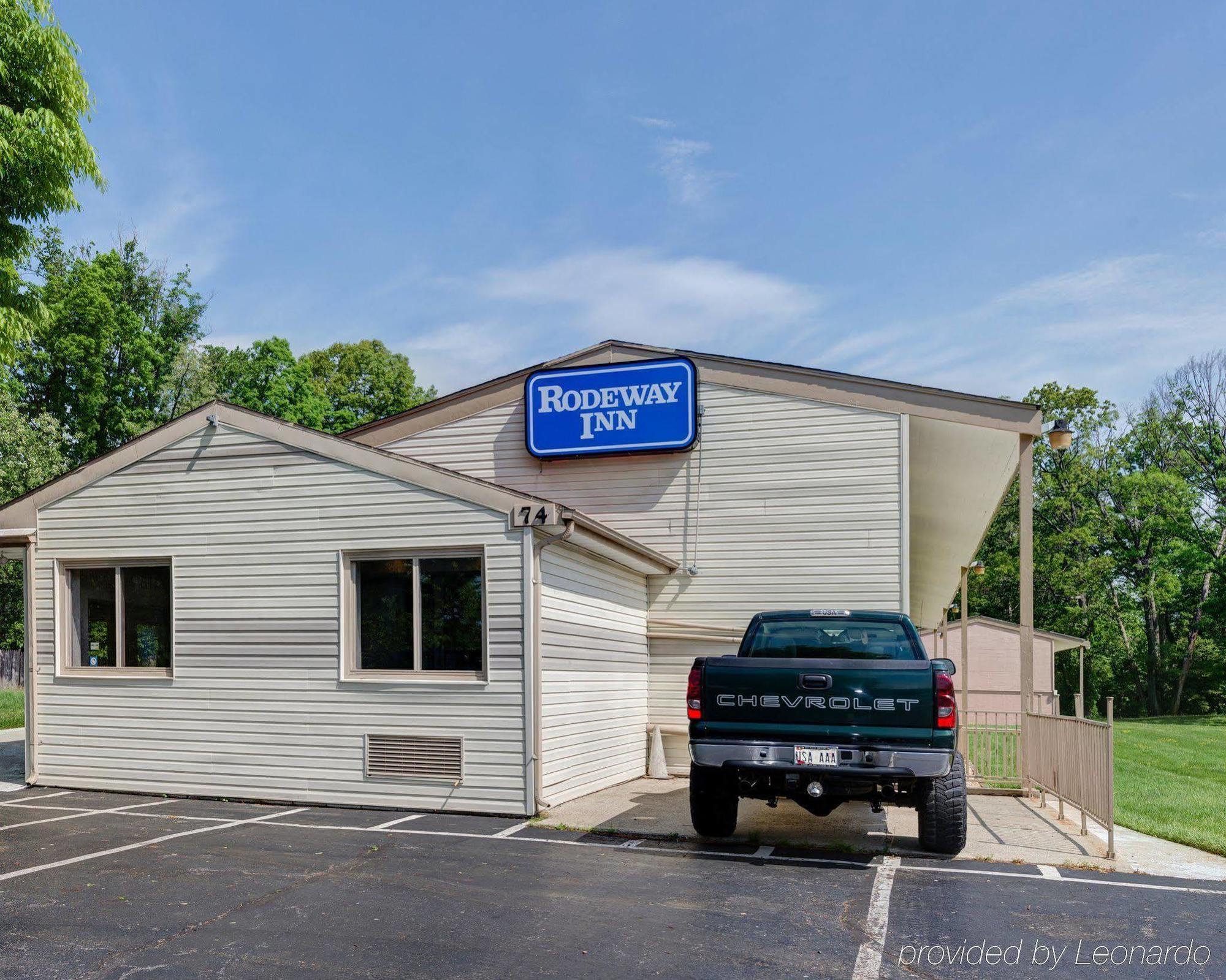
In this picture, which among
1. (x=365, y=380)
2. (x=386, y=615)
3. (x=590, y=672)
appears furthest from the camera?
(x=365, y=380)

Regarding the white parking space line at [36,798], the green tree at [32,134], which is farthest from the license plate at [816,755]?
the green tree at [32,134]

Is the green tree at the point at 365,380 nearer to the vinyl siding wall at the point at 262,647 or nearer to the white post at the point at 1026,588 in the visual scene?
the vinyl siding wall at the point at 262,647

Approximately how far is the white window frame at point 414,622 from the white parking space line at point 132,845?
1514 mm

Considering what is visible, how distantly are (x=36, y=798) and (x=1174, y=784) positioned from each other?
51.2ft

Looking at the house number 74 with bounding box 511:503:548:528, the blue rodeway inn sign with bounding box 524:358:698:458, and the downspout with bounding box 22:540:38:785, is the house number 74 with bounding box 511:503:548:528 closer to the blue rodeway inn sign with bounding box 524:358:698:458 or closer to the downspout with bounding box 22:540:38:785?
the blue rodeway inn sign with bounding box 524:358:698:458

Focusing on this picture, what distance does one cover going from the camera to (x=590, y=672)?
11.7m

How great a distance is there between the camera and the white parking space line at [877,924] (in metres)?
5.21

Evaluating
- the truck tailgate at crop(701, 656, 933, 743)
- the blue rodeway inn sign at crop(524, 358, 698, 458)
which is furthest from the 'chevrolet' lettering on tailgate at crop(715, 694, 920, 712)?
the blue rodeway inn sign at crop(524, 358, 698, 458)

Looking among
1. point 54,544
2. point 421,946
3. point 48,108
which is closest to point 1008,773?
point 421,946

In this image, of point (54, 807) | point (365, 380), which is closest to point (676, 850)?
point (54, 807)

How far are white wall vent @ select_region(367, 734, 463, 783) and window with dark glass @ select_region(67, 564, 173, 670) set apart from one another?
9.31 feet

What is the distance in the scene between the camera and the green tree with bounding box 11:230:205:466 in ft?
123

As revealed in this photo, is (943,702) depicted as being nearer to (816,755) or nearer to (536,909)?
(816,755)

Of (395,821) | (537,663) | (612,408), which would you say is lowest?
(395,821)
